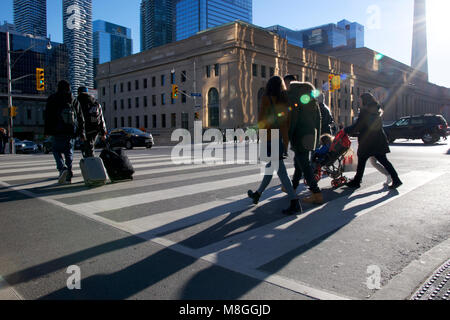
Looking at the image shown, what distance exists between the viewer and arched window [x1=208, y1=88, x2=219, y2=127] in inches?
2109

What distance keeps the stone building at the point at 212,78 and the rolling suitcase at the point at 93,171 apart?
31.5 m

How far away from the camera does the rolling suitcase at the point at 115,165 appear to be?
7172 millimetres

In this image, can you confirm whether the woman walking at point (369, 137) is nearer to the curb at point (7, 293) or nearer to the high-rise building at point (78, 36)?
the curb at point (7, 293)

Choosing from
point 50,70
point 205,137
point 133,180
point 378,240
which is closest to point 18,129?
point 50,70

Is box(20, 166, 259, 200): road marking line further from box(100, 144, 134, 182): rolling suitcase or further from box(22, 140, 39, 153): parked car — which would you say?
box(22, 140, 39, 153): parked car

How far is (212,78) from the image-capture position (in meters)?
53.3

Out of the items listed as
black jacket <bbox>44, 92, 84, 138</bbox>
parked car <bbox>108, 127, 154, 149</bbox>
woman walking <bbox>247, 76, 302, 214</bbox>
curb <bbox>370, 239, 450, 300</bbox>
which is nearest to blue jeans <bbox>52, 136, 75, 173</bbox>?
black jacket <bbox>44, 92, 84, 138</bbox>

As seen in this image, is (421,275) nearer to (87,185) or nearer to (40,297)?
(40,297)

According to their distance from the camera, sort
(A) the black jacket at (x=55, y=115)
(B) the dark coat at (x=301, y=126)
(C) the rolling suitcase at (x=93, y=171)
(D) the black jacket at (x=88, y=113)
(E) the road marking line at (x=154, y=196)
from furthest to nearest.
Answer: (D) the black jacket at (x=88, y=113) → (A) the black jacket at (x=55, y=115) → (C) the rolling suitcase at (x=93, y=171) → (E) the road marking line at (x=154, y=196) → (B) the dark coat at (x=301, y=126)

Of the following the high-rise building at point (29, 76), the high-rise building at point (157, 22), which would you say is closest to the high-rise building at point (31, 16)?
the high-rise building at point (29, 76)

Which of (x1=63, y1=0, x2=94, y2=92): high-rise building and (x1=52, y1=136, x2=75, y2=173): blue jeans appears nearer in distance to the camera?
(x1=52, y1=136, x2=75, y2=173): blue jeans

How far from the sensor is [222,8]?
119250 millimetres

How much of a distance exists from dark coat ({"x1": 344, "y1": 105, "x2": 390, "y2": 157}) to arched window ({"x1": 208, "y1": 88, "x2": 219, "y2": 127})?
47638 millimetres
